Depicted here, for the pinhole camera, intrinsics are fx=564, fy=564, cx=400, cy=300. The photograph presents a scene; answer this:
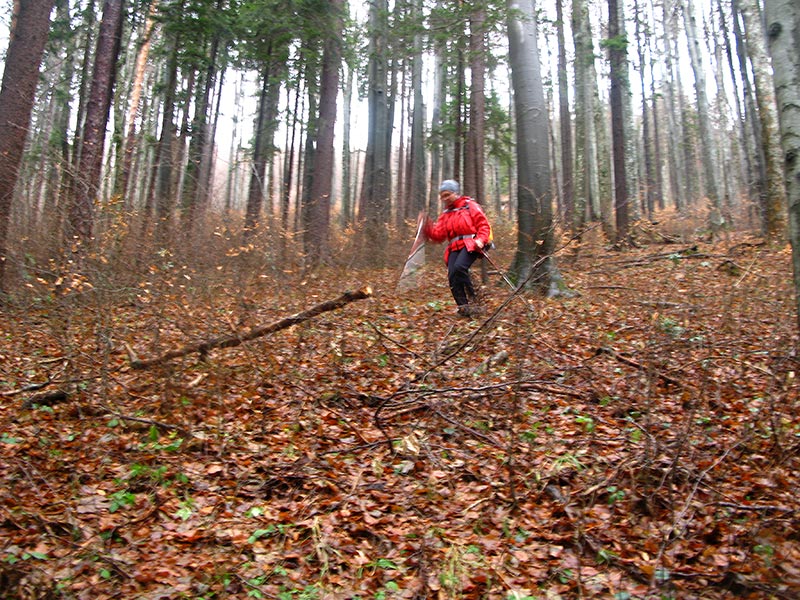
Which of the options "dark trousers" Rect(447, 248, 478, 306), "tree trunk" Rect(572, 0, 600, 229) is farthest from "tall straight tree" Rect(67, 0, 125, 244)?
"tree trunk" Rect(572, 0, 600, 229)

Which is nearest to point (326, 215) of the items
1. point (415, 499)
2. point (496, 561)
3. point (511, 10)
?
point (511, 10)

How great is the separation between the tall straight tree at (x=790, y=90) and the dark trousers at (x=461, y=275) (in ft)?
12.6

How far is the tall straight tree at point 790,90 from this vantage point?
3.12 m

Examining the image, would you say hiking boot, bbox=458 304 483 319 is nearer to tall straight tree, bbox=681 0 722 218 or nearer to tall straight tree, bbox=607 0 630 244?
tall straight tree, bbox=607 0 630 244

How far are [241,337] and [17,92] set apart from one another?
18.7ft

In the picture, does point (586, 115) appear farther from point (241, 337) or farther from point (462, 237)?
point (241, 337)

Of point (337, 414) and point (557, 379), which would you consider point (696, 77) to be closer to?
point (557, 379)

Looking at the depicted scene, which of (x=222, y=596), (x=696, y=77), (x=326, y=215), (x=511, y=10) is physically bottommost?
(x=222, y=596)

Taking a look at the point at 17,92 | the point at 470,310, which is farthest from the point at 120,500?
the point at 17,92

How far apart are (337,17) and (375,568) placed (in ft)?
39.3

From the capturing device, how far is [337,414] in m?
4.95

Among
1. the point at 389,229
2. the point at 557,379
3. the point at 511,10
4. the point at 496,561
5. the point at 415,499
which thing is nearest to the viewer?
the point at 496,561

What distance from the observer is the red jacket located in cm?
683

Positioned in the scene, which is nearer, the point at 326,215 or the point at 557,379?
the point at 557,379
